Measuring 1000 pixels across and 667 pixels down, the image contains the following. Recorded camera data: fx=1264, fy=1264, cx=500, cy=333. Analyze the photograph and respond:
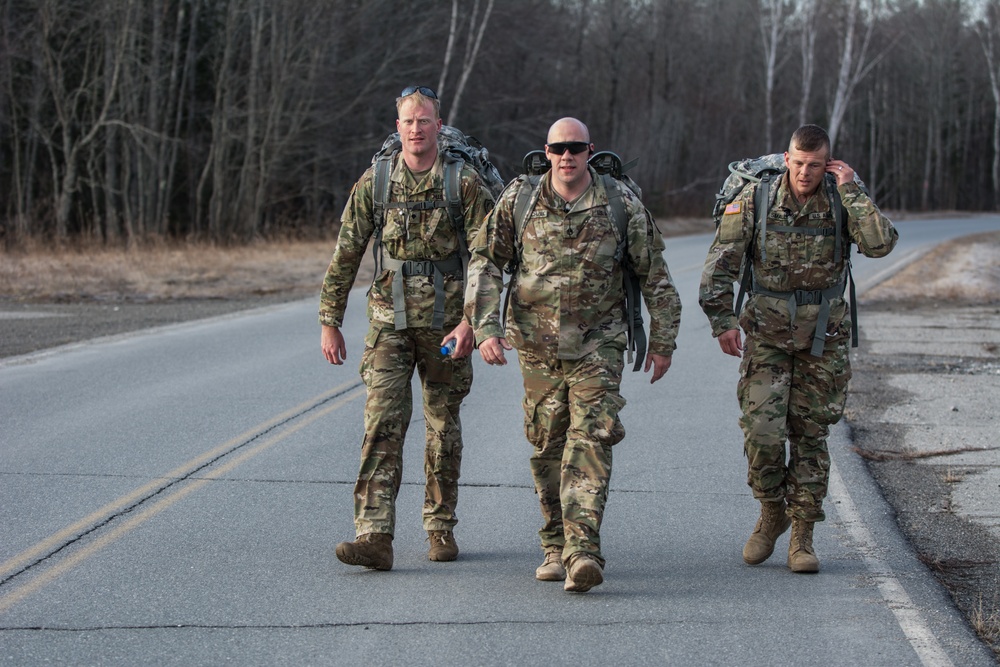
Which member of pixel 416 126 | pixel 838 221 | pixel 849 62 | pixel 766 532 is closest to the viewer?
pixel 416 126

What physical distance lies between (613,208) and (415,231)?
915 millimetres

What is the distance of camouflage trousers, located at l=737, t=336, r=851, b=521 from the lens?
568 centimetres

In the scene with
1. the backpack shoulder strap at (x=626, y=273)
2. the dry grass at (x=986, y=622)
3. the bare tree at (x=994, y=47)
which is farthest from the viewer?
the bare tree at (x=994, y=47)

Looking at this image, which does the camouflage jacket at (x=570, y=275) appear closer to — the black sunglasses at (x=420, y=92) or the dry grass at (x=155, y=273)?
the black sunglasses at (x=420, y=92)

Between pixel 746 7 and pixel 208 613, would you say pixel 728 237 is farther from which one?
pixel 746 7

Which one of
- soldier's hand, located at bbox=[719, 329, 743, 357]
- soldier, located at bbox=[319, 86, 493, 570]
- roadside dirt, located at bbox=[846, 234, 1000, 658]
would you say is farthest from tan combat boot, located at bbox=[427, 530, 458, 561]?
roadside dirt, located at bbox=[846, 234, 1000, 658]

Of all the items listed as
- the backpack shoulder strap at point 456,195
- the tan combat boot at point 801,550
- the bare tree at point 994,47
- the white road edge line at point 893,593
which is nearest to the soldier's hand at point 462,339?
the backpack shoulder strap at point 456,195

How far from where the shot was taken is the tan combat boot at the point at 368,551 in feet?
17.6

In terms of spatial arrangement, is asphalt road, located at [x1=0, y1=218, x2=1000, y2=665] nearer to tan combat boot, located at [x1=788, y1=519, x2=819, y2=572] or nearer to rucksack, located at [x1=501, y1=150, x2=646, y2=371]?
tan combat boot, located at [x1=788, y1=519, x2=819, y2=572]

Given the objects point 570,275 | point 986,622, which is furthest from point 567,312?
point 986,622

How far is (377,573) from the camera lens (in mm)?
5480

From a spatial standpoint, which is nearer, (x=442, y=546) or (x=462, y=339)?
(x=462, y=339)

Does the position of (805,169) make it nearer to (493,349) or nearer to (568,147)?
(568,147)

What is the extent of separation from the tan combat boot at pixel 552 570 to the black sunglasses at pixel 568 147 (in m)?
1.71
